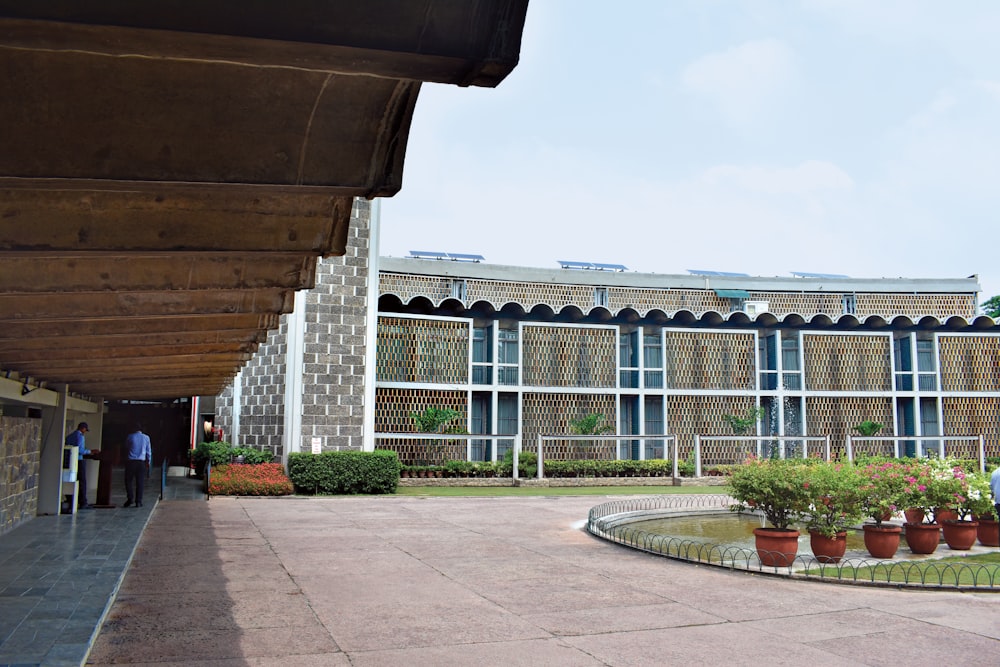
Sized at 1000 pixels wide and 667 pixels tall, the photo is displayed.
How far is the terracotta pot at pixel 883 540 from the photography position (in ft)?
37.1

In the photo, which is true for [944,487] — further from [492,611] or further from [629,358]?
[629,358]

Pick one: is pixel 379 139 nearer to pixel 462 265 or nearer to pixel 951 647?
pixel 951 647

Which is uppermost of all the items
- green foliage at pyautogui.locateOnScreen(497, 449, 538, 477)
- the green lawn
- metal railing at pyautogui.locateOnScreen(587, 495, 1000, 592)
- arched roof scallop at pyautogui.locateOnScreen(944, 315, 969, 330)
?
arched roof scallop at pyautogui.locateOnScreen(944, 315, 969, 330)

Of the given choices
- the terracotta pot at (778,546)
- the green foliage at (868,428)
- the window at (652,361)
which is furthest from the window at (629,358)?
the terracotta pot at (778,546)

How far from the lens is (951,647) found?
666 centimetres

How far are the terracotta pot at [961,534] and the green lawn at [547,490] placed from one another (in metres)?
11.4

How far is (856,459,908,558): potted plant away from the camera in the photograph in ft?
37.2

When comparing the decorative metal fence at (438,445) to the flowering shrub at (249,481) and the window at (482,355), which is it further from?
the flowering shrub at (249,481)

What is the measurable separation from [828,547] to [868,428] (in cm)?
2200

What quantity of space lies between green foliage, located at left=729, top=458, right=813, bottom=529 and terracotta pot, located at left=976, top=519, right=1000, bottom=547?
3504 mm

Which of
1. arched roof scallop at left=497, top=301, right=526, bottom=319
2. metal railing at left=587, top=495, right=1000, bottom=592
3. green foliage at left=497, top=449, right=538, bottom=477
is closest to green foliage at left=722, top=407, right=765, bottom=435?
green foliage at left=497, top=449, right=538, bottom=477

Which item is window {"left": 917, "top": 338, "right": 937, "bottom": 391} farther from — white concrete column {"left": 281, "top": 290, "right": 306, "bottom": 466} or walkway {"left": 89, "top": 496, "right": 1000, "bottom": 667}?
walkway {"left": 89, "top": 496, "right": 1000, "bottom": 667}

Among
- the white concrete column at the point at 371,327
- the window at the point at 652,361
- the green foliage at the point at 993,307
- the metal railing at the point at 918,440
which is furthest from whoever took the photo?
the green foliage at the point at 993,307

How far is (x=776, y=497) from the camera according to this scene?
1108cm
